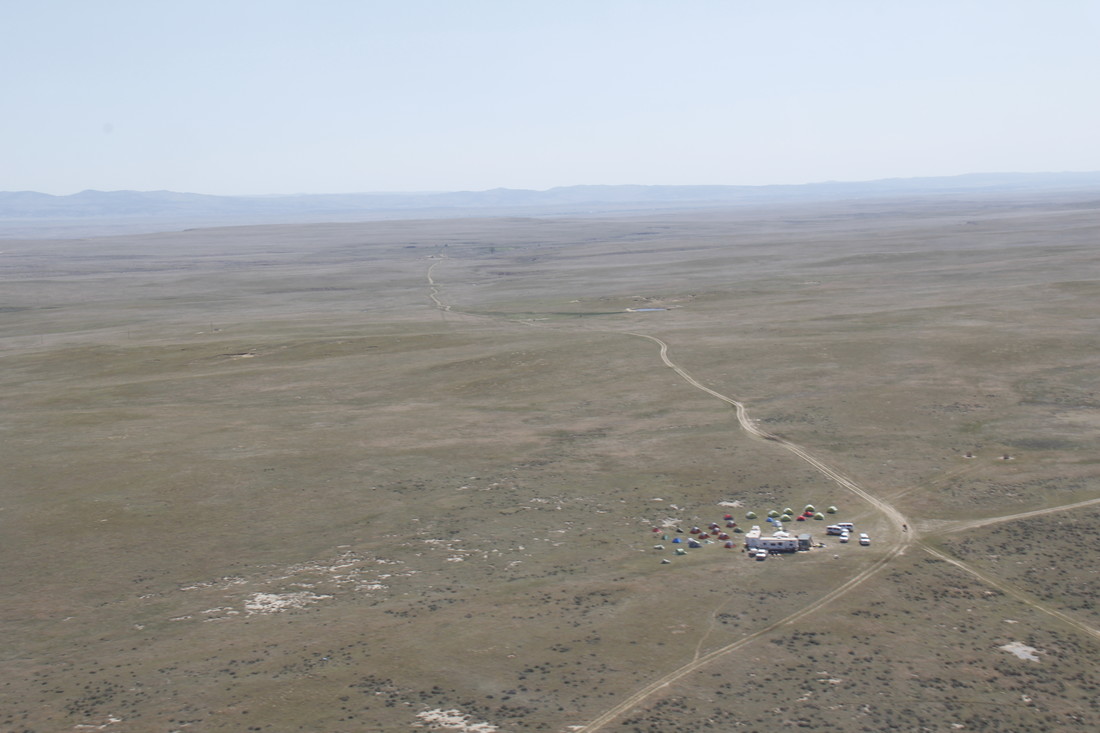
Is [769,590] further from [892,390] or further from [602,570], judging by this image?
[892,390]

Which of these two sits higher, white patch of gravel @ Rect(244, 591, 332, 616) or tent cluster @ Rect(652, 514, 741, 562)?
tent cluster @ Rect(652, 514, 741, 562)

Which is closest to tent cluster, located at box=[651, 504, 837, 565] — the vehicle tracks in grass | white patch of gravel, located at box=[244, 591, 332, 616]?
the vehicle tracks in grass

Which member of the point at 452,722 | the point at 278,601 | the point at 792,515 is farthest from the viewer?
the point at 792,515

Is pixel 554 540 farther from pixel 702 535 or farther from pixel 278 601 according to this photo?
pixel 278 601

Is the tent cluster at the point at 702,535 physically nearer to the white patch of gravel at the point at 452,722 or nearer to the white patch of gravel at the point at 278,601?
the white patch of gravel at the point at 278,601

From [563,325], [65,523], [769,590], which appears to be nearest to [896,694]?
[769,590]

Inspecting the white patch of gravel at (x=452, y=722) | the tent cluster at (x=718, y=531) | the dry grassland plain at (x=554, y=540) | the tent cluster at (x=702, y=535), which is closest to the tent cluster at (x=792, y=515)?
the tent cluster at (x=718, y=531)

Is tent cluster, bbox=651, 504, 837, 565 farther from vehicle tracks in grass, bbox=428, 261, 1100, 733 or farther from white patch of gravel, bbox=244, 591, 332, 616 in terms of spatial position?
white patch of gravel, bbox=244, 591, 332, 616

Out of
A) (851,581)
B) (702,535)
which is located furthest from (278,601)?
(851,581)

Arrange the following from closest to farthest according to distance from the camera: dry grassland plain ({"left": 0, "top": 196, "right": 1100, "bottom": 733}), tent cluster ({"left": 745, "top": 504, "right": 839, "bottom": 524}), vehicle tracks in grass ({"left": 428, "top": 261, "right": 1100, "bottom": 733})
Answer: vehicle tracks in grass ({"left": 428, "top": 261, "right": 1100, "bottom": 733}) → dry grassland plain ({"left": 0, "top": 196, "right": 1100, "bottom": 733}) → tent cluster ({"left": 745, "top": 504, "right": 839, "bottom": 524})
